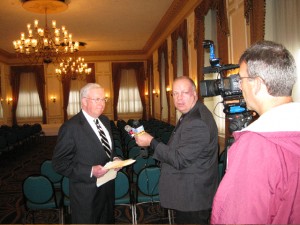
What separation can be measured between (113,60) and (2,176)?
11153 millimetres


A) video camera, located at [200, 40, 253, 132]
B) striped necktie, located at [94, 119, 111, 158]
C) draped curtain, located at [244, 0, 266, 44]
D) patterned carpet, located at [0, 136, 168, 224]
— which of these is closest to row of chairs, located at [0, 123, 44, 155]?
patterned carpet, located at [0, 136, 168, 224]

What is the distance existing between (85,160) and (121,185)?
4.41ft

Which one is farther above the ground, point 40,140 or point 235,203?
point 235,203

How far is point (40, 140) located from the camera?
527 inches

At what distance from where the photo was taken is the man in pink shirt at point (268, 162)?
2.83ft

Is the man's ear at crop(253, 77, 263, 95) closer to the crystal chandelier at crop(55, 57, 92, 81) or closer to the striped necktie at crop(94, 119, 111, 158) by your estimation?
the striped necktie at crop(94, 119, 111, 158)

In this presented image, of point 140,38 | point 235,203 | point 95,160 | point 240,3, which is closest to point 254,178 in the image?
point 235,203

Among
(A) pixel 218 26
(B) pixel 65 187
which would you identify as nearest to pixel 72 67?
(A) pixel 218 26

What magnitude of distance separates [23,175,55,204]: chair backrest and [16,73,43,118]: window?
14.3 m

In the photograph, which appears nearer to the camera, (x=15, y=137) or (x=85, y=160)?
(x=85, y=160)

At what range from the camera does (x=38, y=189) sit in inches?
131

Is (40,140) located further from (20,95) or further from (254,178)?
(254,178)

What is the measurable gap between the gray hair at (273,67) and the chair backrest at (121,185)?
9.02 ft

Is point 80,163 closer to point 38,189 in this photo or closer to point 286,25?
point 38,189
